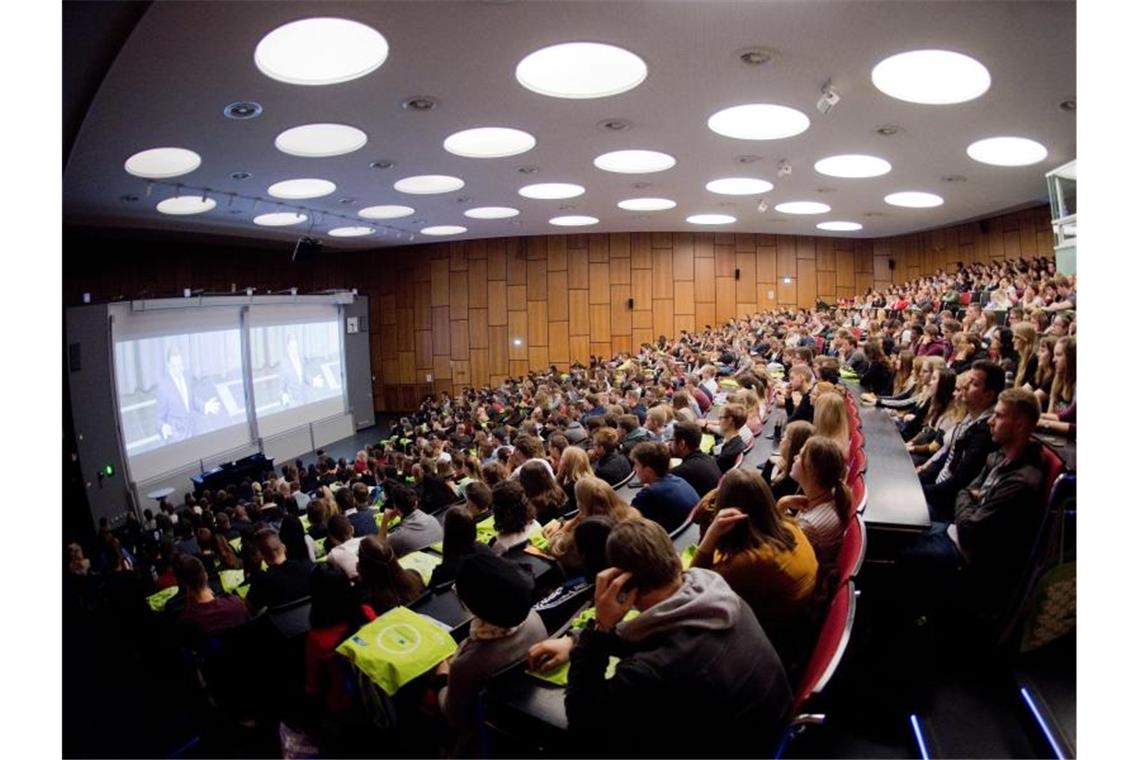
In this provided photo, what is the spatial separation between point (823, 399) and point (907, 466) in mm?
609

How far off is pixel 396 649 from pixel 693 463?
2.21 meters

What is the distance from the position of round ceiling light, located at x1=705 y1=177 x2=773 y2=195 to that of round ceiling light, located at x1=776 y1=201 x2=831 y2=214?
1602 millimetres

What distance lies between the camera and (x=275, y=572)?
4051mm

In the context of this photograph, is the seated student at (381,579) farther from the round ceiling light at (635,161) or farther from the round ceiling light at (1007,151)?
the round ceiling light at (1007,151)

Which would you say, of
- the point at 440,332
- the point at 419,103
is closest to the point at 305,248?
the point at 440,332

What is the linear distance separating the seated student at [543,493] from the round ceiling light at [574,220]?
36.1ft

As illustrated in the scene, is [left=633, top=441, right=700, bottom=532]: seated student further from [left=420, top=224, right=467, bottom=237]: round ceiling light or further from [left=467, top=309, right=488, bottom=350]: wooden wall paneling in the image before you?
[left=467, top=309, right=488, bottom=350]: wooden wall paneling

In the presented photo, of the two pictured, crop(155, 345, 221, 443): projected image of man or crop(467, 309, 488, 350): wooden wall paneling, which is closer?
crop(155, 345, 221, 443): projected image of man

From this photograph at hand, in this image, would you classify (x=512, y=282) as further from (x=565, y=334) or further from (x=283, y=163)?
(x=283, y=163)

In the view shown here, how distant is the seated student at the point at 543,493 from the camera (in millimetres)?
4430

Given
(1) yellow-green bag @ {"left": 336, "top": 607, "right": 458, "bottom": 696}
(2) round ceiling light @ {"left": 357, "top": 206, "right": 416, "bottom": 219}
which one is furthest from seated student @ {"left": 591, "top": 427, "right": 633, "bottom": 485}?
(2) round ceiling light @ {"left": 357, "top": 206, "right": 416, "bottom": 219}

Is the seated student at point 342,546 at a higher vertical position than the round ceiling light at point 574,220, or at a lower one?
lower

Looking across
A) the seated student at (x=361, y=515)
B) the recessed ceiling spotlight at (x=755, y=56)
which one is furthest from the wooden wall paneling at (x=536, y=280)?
the recessed ceiling spotlight at (x=755, y=56)

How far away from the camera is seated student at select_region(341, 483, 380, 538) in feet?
18.9
